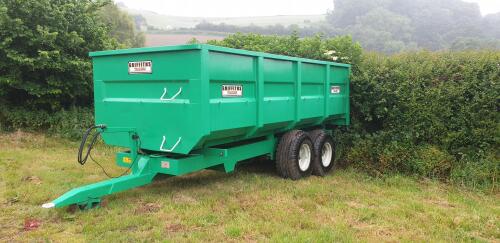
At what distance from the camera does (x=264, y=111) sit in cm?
564

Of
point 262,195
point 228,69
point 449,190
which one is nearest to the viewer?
point 228,69

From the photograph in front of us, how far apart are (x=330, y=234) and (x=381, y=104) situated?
4041mm

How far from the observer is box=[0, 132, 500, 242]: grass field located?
4.08 m

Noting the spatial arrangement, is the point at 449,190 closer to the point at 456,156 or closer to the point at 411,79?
the point at 456,156

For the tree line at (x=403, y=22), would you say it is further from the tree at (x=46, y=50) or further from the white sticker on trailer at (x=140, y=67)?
the white sticker on trailer at (x=140, y=67)

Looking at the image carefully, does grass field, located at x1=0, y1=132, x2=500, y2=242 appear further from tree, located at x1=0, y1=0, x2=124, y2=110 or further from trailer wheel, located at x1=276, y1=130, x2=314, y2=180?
tree, located at x1=0, y1=0, x2=124, y2=110

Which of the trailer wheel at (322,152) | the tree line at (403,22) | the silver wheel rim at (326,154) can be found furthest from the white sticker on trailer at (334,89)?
the tree line at (403,22)

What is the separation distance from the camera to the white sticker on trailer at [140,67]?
4.89m

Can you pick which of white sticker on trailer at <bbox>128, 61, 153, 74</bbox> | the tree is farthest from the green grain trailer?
the tree

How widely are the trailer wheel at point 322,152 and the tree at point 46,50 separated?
553 cm

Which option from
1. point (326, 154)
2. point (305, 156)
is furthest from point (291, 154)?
point (326, 154)

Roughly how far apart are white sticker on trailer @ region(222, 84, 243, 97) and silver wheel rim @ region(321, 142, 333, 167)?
248cm

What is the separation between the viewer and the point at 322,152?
704cm

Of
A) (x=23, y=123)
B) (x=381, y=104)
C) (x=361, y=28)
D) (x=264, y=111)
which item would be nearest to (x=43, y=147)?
(x=23, y=123)
